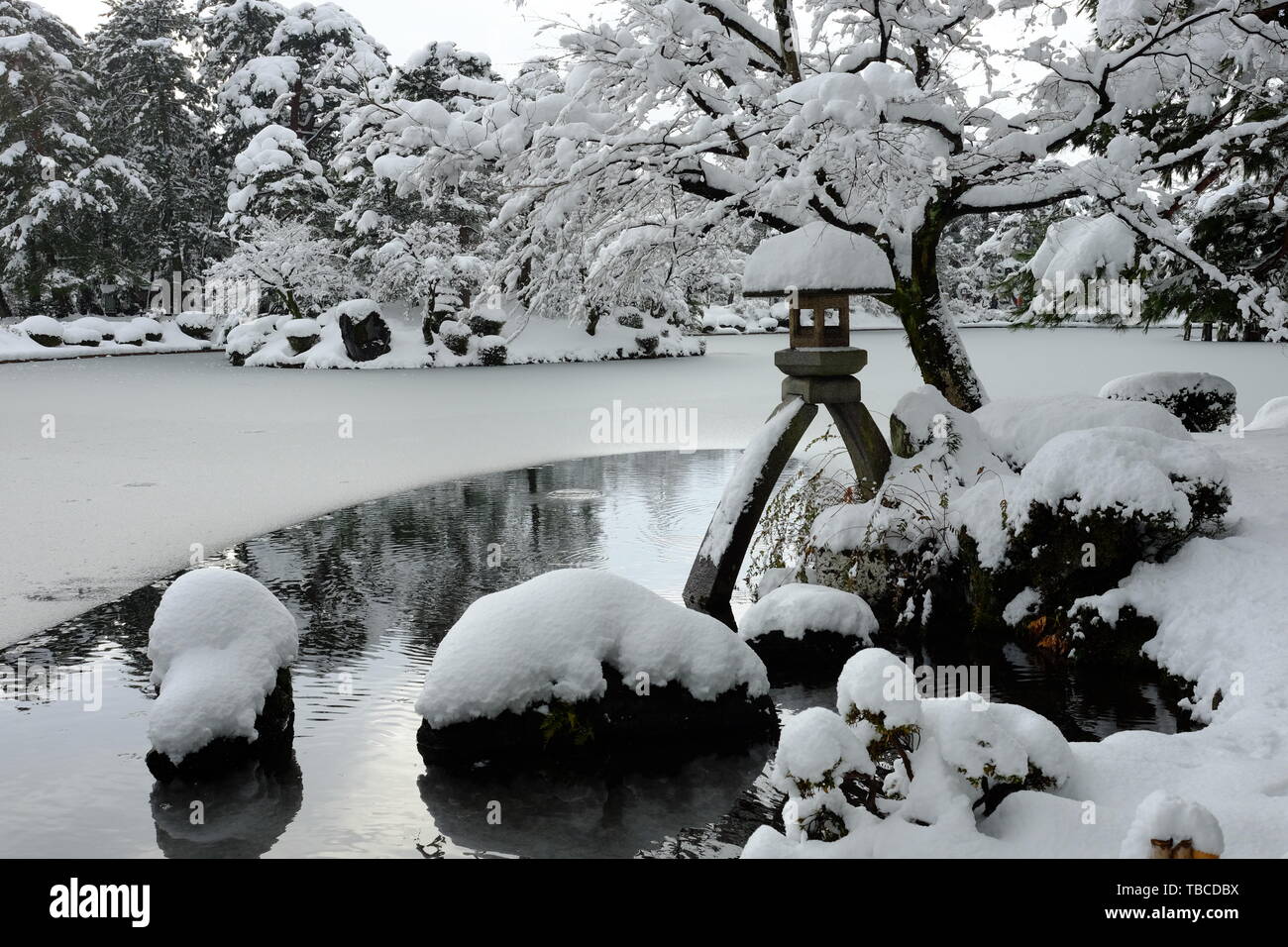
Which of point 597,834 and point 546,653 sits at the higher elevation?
point 546,653

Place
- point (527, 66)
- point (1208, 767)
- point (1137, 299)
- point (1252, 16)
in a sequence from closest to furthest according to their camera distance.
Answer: point (1208, 767), point (1252, 16), point (527, 66), point (1137, 299)

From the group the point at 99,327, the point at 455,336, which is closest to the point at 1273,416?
the point at 455,336

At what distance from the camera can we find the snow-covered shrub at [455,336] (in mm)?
37281

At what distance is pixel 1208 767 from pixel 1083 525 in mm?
2705

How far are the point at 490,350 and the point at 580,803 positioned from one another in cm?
3317

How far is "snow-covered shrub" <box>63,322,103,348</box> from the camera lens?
42.5 metres

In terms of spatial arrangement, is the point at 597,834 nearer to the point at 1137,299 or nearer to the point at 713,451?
the point at 1137,299

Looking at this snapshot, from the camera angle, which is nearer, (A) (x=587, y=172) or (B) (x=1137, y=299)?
(A) (x=587, y=172)

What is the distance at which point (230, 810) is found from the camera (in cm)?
539

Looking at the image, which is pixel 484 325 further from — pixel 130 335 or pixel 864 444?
pixel 864 444

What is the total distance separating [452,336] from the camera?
37375 mm

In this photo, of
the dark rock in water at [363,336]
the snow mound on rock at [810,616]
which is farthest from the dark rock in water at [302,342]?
the snow mound on rock at [810,616]

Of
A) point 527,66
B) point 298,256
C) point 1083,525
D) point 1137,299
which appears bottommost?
point 1083,525
